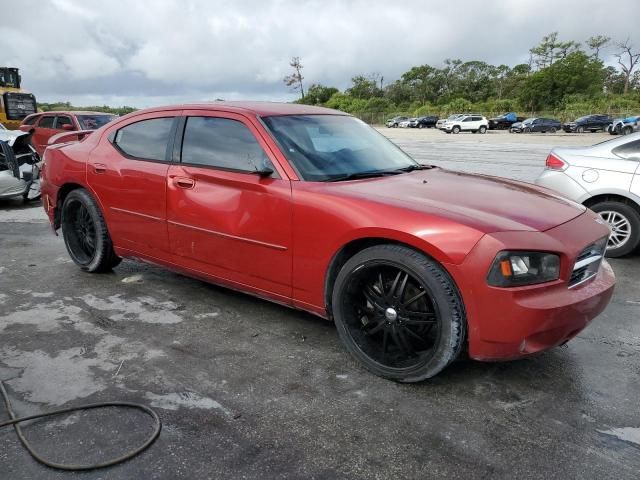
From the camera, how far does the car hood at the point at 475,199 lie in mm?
2748

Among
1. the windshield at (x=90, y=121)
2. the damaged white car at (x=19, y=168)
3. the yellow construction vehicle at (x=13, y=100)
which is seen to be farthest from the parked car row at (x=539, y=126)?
the damaged white car at (x=19, y=168)

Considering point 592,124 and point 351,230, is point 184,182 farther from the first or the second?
point 592,124

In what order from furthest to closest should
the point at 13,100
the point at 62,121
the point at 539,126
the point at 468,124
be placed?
the point at 468,124 < the point at 539,126 < the point at 13,100 < the point at 62,121

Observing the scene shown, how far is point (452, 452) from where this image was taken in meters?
2.34

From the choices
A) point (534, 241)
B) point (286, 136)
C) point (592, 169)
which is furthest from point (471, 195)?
point (592, 169)

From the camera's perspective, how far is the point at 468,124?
47.6 metres

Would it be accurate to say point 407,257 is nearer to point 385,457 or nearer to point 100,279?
point 385,457

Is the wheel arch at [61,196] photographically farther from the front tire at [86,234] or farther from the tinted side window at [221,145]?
the tinted side window at [221,145]

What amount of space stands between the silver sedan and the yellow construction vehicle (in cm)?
2467

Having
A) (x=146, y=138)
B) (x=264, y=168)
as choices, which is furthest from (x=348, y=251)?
(x=146, y=138)

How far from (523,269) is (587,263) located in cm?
59

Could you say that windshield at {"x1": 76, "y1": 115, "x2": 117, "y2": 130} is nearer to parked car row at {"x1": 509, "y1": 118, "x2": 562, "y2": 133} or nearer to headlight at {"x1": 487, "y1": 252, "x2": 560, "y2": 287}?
headlight at {"x1": 487, "y1": 252, "x2": 560, "y2": 287}

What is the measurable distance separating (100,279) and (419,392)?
10.4 feet

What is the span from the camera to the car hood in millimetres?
2748
